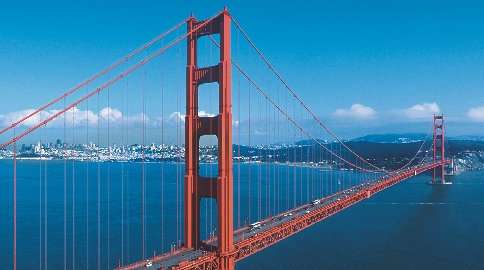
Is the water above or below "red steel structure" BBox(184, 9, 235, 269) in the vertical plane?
below

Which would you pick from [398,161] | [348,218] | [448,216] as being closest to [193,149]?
[348,218]

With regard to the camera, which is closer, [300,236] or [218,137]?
[218,137]

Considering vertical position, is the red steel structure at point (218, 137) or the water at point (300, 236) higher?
the red steel structure at point (218, 137)

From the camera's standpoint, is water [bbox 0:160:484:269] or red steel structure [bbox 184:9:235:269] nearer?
red steel structure [bbox 184:9:235:269]

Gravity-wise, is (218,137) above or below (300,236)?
above

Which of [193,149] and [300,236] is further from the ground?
[193,149]

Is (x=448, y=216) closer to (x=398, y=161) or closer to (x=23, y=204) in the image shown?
(x=23, y=204)

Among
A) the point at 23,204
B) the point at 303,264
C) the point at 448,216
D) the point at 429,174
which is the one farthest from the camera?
the point at 429,174

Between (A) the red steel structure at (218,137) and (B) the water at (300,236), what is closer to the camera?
(A) the red steel structure at (218,137)
